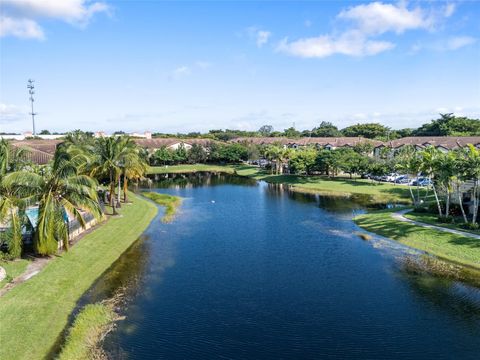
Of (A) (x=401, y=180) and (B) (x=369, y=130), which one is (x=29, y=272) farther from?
(B) (x=369, y=130)

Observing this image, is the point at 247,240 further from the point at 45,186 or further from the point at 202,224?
the point at 45,186

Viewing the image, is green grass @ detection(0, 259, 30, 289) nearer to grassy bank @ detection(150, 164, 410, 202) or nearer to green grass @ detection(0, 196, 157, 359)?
green grass @ detection(0, 196, 157, 359)

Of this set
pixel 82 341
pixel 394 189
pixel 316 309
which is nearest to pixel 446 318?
pixel 316 309

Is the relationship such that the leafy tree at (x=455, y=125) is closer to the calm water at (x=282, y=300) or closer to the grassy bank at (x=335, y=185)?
the grassy bank at (x=335, y=185)

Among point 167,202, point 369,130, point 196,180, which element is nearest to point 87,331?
point 167,202

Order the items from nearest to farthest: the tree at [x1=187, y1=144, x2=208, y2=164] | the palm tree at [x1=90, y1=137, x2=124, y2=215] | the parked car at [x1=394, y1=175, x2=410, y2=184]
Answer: the palm tree at [x1=90, y1=137, x2=124, y2=215] < the parked car at [x1=394, y1=175, x2=410, y2=184] < the tree at [x1=187, y1=144, x2=208, y2=164]

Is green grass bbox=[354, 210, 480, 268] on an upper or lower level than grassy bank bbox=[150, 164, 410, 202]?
lower

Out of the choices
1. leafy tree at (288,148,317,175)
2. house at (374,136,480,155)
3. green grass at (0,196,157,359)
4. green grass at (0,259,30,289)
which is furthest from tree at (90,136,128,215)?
house at (374,136,480,155)

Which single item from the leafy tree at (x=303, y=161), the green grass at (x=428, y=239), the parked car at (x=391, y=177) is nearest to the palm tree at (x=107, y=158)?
the green grass at (x=428, y=239)
